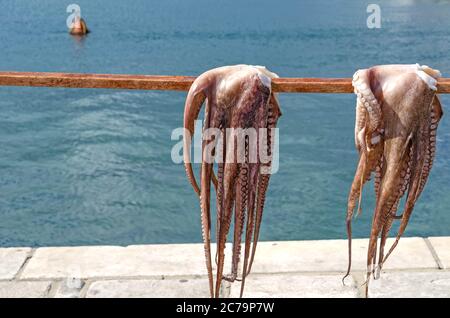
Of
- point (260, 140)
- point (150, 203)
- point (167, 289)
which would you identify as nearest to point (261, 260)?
point (167, 289)

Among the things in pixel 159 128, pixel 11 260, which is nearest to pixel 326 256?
pixel 11 260

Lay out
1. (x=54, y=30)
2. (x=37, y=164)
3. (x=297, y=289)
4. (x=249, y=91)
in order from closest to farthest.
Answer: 1. (x=249, y=91)
2. (x=297, y=289)
3. (x=37, y=164)
4. (x=54, y=30)

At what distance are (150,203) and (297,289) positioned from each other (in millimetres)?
8845

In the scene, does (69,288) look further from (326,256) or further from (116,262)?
(326,256)

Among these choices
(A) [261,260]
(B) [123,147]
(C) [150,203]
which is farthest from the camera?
(B) [123,147]

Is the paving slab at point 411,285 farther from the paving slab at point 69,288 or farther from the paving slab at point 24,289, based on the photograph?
the paving slab at point 24,289

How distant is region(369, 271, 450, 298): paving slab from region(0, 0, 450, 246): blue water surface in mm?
6809

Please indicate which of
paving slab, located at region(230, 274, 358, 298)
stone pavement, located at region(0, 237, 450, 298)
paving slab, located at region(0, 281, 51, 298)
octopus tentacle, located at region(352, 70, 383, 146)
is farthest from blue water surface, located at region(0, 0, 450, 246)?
Answer: octopus tentacle, located at region(352, 70, 383, 146)

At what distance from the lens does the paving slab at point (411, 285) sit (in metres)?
3.63

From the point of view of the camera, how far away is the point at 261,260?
13.2ft

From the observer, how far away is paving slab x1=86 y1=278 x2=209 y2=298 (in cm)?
362

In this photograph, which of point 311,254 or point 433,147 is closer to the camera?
point 433,147

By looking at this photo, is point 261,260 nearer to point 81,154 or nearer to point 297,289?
point 297,289

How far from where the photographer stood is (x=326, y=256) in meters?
4.07
